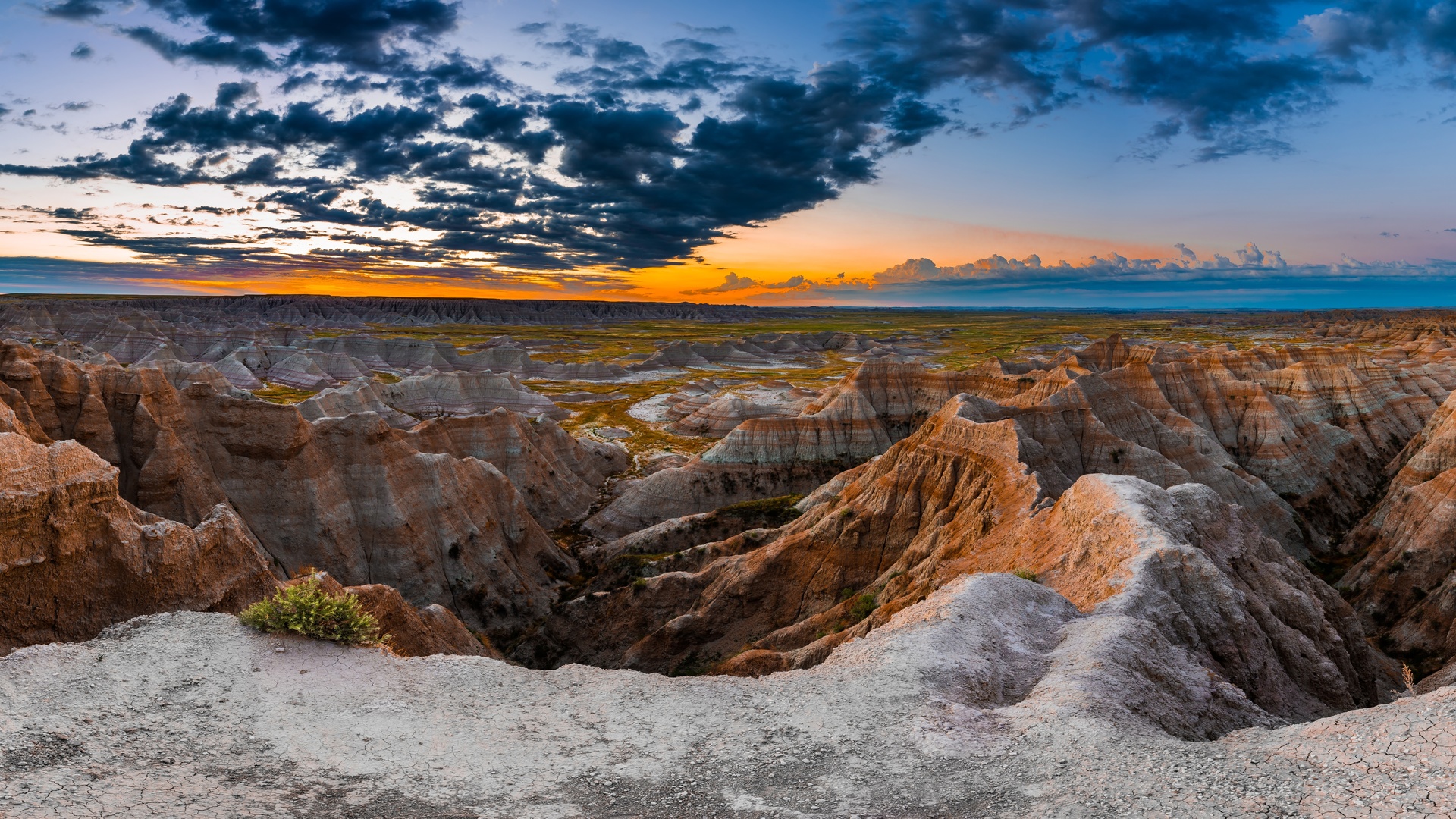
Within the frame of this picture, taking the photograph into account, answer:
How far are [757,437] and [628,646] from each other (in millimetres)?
33376

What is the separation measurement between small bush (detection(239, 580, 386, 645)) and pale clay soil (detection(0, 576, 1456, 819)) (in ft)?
1.18

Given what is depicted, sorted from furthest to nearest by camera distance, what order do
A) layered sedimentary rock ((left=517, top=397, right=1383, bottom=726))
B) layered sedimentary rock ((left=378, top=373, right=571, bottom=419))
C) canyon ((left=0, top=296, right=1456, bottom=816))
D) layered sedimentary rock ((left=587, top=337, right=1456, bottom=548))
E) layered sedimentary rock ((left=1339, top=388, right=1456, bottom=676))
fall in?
1. layered sedimentary rock ((left=378, top=373, right=571, bottom=419))
2. layered sedimentary rock ((left=587, top=337, right=1456, bottom=548))
3. layered sedimentary rock ((left=1339, top=388, right=1456, bottom=676))
4. layered sedimentary rock ((left=517, top=397, right=1383, bottom=726))
5. canyon ((left=0, top=296, right=1456, bottom=816))

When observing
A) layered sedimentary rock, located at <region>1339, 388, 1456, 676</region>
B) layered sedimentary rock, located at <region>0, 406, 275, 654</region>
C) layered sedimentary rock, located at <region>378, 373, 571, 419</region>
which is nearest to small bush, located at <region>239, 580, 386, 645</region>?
layered sedimentary rock, located at <region>0, 406, 275, 654</region>

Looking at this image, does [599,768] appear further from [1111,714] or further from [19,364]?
[19,364]

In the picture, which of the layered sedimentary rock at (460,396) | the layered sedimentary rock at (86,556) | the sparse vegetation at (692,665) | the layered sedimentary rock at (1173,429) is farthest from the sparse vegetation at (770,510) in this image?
the layered sedimentary rock at (460,396)

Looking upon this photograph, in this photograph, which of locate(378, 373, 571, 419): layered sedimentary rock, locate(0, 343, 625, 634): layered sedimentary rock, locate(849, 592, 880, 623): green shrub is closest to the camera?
locate(849, 592, 880, 623): green shrub

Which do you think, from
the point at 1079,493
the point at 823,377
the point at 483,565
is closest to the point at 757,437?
the point at 483,565

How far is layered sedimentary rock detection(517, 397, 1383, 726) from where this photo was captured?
61.0 ft

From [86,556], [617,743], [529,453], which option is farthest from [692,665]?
[529,453]

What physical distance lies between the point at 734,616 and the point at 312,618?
Answer: 2264 cm

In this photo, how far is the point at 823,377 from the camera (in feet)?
533

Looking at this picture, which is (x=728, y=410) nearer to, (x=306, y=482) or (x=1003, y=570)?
(x=306, y=482)

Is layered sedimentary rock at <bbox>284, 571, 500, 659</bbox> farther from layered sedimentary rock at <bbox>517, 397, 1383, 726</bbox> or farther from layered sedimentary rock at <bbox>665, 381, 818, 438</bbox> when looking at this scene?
layered sedimentary rock at <bbox>665, 381, 818, 438</bbox>

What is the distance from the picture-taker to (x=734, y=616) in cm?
3516
